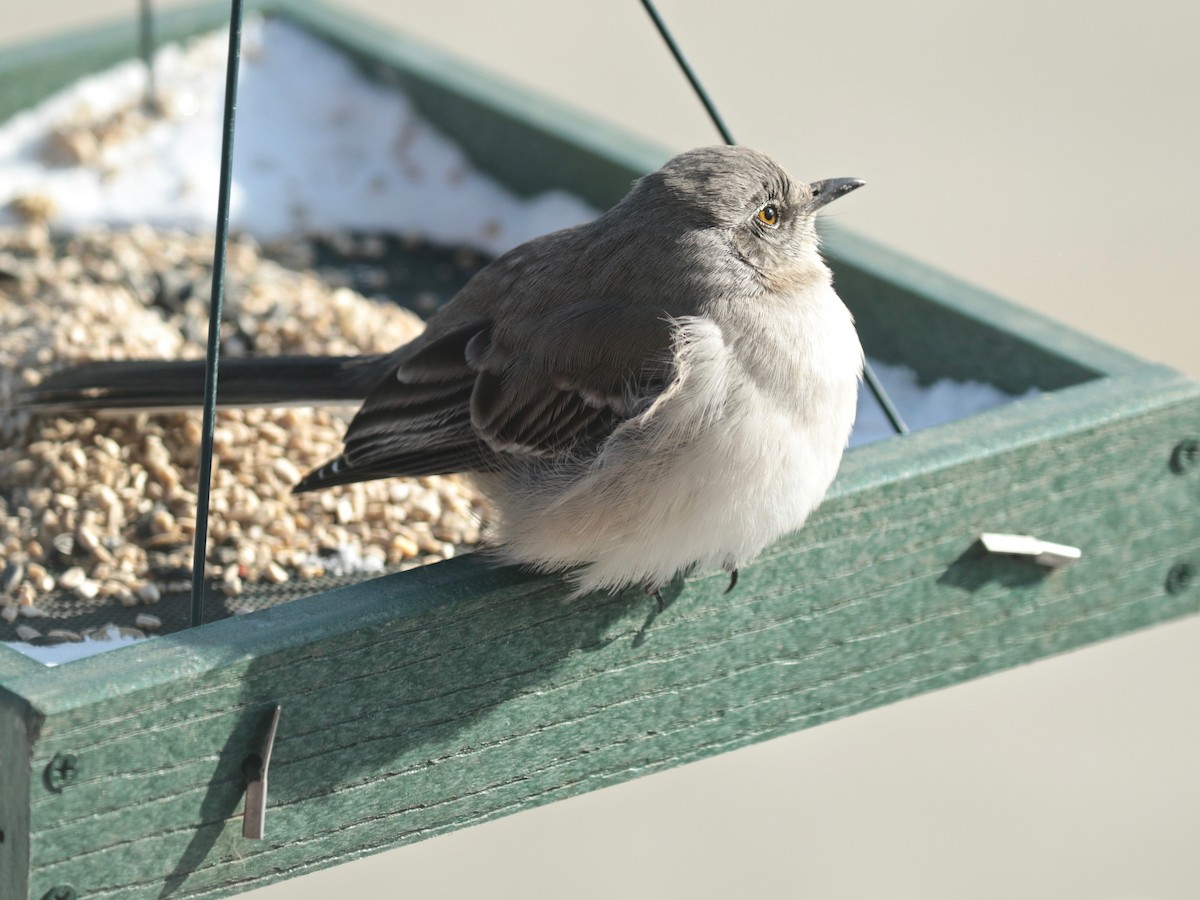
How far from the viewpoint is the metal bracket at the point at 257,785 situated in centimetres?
327

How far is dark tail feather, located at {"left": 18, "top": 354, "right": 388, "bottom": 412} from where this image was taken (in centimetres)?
429

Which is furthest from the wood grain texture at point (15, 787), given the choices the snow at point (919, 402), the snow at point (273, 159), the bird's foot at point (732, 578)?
the snow at point (273, 159)

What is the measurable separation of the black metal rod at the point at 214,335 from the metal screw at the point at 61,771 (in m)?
0.43

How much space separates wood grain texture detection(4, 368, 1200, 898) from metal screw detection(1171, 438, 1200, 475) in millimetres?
28

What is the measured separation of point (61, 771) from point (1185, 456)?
2732 millimetres

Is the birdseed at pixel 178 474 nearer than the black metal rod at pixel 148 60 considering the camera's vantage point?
Yes

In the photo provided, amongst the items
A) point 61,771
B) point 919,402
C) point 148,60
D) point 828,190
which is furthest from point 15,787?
point 148,60

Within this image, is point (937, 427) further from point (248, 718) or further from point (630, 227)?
point (248, 718)

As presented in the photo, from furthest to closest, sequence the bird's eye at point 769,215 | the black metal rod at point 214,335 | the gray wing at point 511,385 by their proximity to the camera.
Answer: the bird's eye at point 769,215 → the gray wing at point 511,385 → the black metal rod at point 214,335

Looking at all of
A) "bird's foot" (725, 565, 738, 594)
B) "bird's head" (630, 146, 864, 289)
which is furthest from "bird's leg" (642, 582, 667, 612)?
"bird's head" (630, 146, 864, 289)

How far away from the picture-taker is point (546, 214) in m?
5.99

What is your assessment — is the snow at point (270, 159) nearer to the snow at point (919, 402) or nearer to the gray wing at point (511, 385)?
the snow at point (919, 402)

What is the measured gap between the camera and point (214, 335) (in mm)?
3449

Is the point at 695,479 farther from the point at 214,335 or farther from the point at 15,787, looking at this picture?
the point at 15,787
